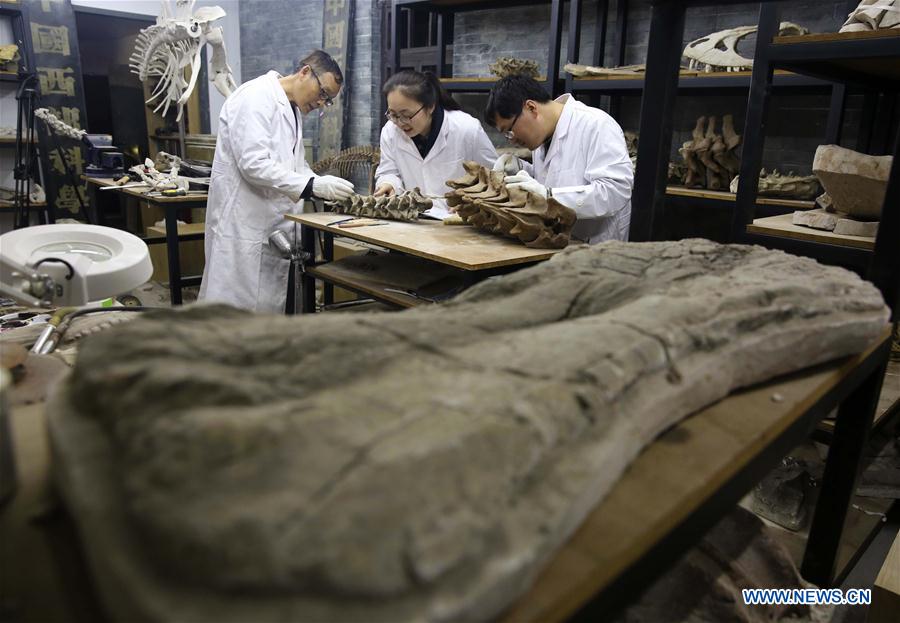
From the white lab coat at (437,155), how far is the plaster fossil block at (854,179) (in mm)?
2133

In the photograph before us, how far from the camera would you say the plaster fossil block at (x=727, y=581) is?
1593 millimetres

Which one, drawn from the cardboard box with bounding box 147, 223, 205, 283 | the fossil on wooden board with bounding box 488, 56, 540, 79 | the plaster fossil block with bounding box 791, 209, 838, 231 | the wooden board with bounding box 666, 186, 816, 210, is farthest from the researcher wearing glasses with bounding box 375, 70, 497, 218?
the cardboard box with bounding box 147, 223, 205, 283

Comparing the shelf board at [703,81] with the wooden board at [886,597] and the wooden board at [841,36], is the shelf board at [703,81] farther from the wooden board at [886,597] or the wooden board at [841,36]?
the wooden board at [886,597]

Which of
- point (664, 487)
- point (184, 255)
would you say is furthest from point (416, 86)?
point (664, 487)

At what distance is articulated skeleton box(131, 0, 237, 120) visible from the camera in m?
5.13

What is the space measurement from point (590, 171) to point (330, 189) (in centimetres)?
143

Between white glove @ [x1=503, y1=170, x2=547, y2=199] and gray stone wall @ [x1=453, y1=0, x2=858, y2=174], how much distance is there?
1.64m

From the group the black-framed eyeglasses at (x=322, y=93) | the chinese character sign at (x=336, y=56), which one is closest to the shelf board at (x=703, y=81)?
the black-framed eyeglasses at (x=322, y=93)

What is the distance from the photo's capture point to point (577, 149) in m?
3.35

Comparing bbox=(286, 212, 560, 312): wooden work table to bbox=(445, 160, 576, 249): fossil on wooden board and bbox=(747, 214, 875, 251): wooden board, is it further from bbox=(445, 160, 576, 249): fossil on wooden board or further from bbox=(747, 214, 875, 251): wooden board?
bbox=(747, 214, 875, 251): wooden board

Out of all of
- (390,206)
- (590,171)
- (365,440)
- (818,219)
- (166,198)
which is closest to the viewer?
(365,440)

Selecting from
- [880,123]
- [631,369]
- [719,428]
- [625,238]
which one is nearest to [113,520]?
[631,369]

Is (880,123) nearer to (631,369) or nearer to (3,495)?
(631,369)

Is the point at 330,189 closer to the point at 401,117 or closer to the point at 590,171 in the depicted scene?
the point at 401,117
